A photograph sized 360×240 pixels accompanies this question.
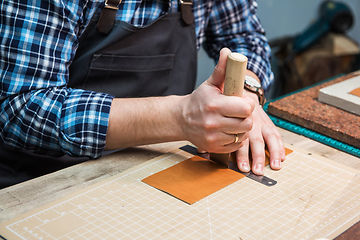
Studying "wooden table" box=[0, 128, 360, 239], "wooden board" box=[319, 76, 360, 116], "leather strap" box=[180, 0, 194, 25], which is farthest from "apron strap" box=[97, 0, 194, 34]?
"wooden board" box=[319, 76, 360, 116]

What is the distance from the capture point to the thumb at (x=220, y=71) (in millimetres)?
1017

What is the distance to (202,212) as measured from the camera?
916mm

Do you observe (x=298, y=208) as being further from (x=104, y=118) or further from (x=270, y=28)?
(x=270, y=28)

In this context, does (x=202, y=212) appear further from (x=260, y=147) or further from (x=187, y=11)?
(x=187, y=11)

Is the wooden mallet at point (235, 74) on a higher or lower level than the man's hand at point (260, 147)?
higher

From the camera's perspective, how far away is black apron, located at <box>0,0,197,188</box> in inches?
51.0

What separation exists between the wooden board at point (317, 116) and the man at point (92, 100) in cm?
13

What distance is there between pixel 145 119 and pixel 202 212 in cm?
31

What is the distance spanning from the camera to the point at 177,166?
43.8 inches

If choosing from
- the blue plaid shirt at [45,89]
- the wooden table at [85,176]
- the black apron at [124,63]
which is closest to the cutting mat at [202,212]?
the wooden table at [85,176]

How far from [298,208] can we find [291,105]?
0.57m

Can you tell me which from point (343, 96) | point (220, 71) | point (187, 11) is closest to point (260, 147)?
point (220, 71)

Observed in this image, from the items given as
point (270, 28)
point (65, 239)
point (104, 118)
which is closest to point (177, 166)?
point (104, 118)

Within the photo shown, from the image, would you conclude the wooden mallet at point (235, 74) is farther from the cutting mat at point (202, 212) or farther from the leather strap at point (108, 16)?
the leather strap at point (108, 16)
